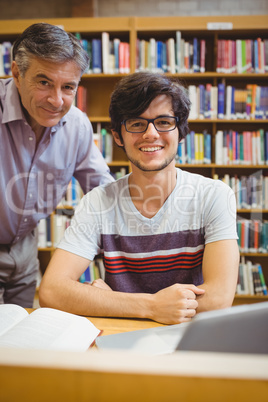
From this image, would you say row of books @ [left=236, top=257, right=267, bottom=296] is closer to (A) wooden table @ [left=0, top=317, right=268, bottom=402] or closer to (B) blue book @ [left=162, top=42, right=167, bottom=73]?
(B) blue book @ [left=162, top=42, right=167, bottom=73]

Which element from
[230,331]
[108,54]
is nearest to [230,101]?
[108,54]

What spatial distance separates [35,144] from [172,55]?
6.32ft

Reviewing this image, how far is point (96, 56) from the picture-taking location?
2.95 m

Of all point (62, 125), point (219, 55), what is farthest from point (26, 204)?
point (219, 55)

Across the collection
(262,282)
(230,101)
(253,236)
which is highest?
(230,101)

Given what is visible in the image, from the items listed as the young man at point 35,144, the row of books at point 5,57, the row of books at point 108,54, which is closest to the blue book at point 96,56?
the row of books at point 108,54

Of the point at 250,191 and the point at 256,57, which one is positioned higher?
the point at 256,57

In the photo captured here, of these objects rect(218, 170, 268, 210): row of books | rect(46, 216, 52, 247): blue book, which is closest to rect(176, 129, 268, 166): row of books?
rect(218, 170, 268, 210): row of books

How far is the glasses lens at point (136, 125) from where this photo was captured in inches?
49.2

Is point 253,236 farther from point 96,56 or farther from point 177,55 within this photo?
point 96,56

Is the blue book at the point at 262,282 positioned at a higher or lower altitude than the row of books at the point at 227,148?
lower

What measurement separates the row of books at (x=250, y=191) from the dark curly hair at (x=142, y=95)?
1.77 meters

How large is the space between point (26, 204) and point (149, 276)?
28.2 inches

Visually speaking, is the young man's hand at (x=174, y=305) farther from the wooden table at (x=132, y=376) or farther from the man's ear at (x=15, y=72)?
the man's ear at (x=15, y=72)
